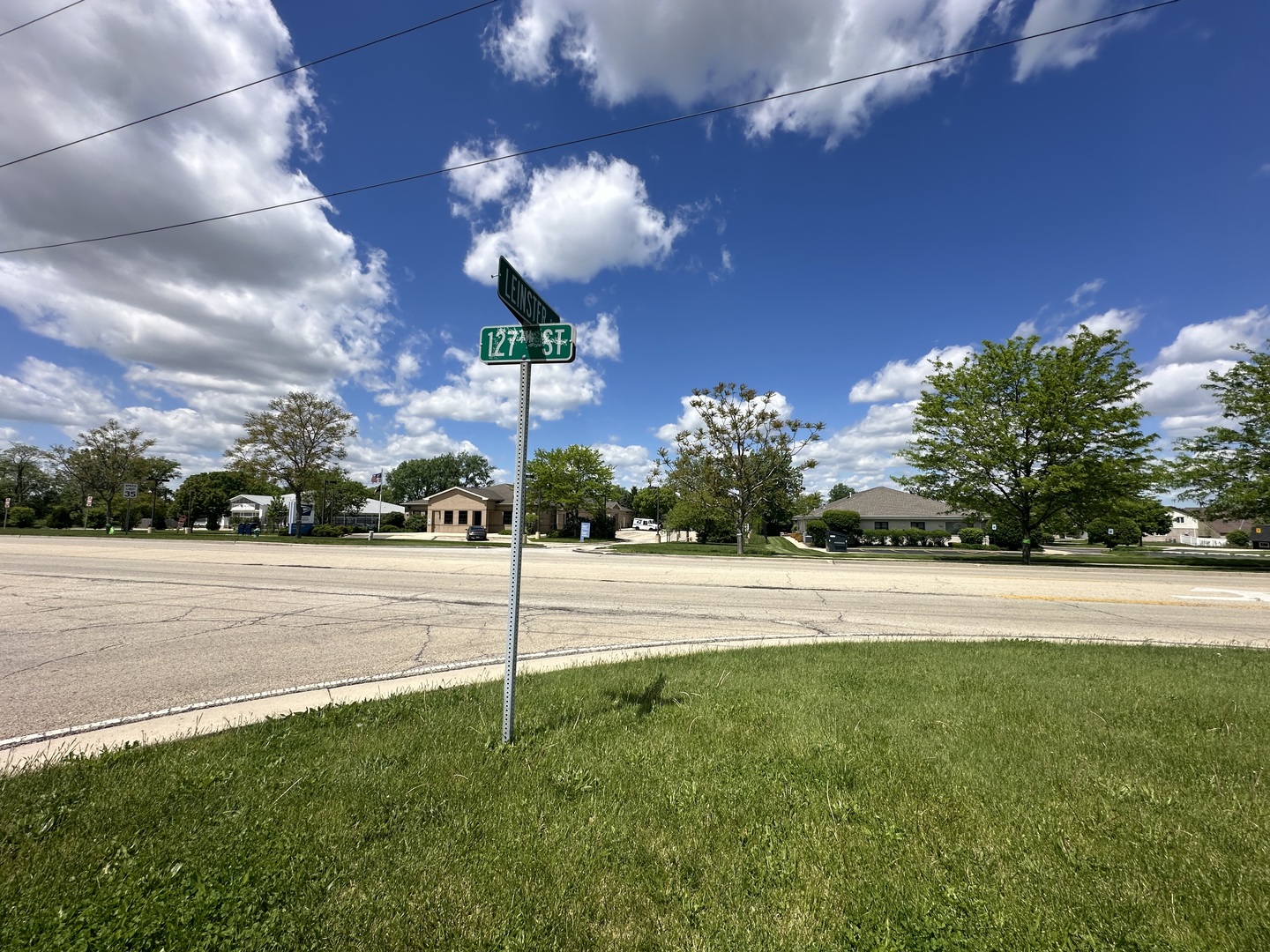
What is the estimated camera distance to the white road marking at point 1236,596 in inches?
493

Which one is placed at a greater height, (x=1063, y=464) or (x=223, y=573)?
(x=1063, y=464)

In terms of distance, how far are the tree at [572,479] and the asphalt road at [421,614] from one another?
98.3 feet

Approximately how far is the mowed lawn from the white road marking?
11143 millimetres

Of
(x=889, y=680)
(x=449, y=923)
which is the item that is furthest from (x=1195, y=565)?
(x=449, y=923)

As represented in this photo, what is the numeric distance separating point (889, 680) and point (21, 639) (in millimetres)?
11045

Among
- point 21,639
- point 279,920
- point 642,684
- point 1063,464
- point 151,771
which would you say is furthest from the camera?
point 1063,464

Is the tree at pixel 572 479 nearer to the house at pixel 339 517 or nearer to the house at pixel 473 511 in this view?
the house at pixel 473 511

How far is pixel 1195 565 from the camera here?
74.0 feet

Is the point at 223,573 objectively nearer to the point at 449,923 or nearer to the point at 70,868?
the point at 70,868

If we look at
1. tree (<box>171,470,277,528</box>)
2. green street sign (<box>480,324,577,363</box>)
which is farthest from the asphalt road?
tree (<box>171,470,277,528</box>)

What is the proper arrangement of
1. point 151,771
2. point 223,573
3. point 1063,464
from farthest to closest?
point 1063,464, point 223,573, point 151,771

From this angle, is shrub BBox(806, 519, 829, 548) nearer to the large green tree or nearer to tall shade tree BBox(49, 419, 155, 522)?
tall shade tree BBox(49, 419, 155, 522)

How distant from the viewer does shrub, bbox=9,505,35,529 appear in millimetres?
54375

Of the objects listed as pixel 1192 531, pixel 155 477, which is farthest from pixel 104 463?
pixel 1192 531
